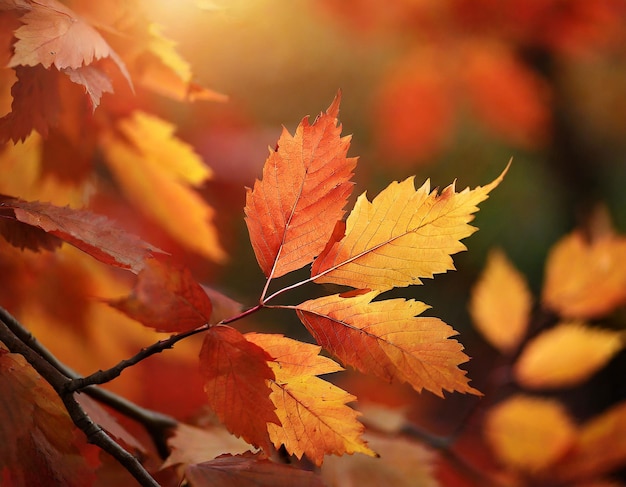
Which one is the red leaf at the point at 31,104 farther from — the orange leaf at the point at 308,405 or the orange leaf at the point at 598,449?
the orange leaf at the point at 598,449

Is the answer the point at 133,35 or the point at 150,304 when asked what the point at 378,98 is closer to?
the point at 133,35

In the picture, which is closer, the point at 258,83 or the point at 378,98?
the point at 258,83

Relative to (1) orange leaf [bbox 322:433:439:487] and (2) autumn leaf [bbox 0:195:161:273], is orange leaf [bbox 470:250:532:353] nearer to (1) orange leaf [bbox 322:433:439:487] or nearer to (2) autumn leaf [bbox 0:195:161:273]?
(1) orange leaf [bbox 322:433:439:487]

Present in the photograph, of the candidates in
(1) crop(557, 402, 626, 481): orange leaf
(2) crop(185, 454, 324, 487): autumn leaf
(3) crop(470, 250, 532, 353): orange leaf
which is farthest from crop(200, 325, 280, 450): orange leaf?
(1) crop(557, 402, 626, 481): orange leaf

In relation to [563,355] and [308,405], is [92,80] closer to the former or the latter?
[308,405]

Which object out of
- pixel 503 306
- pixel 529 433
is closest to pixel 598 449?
pixel 529 433

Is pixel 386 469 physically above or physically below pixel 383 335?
below

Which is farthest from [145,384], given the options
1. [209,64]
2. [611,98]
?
[611,98]
